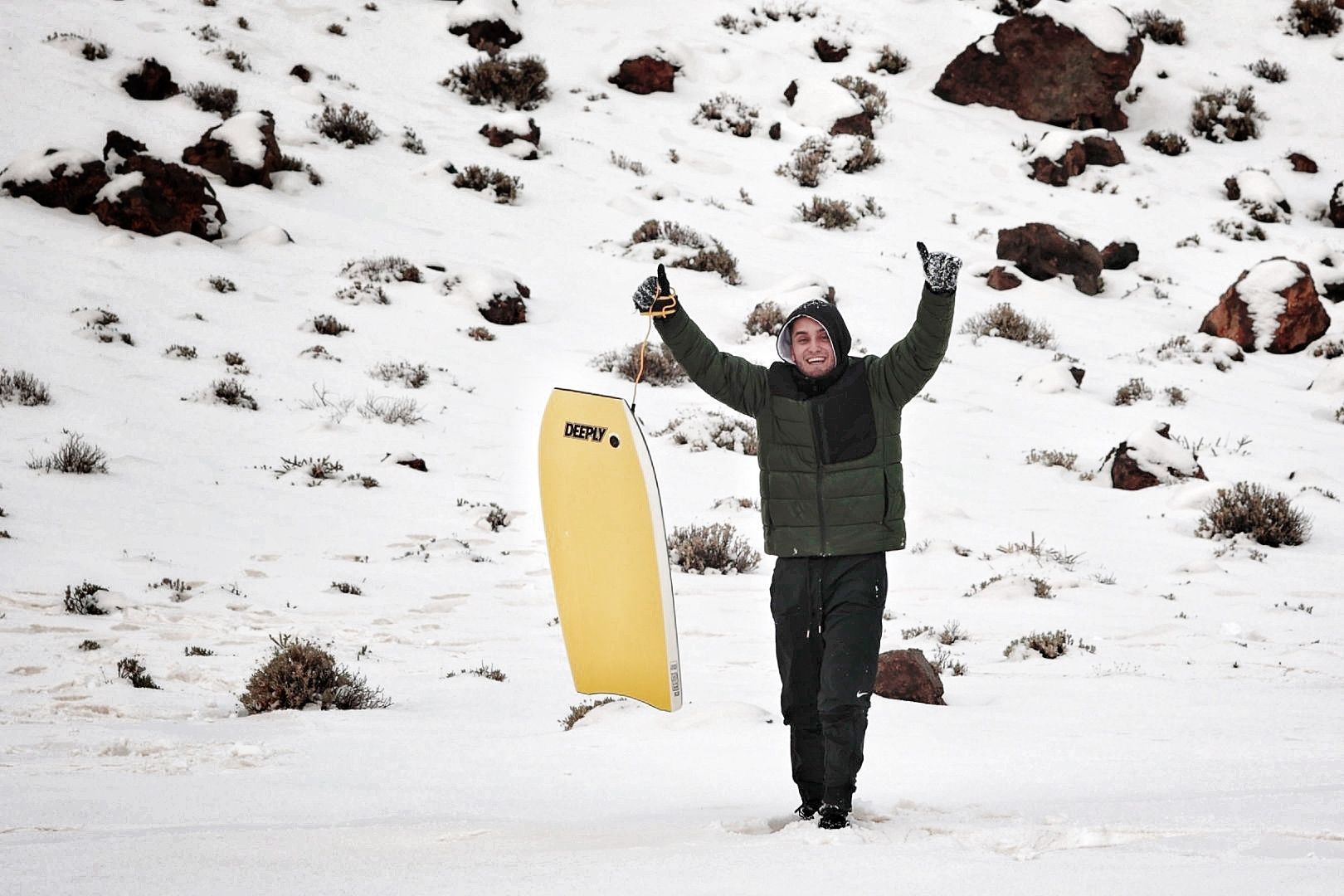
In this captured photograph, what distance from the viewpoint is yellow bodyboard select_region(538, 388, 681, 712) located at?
3713 mm

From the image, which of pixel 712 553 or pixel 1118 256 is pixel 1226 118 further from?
pixel 712 553

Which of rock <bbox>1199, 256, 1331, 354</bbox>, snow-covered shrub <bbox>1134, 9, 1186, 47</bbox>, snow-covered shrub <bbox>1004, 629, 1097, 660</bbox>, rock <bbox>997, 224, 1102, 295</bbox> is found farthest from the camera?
snow-covered shrub <bbox>1134, 9, 1186, 47</bbox>

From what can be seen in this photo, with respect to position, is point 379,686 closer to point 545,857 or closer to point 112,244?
point 545,857

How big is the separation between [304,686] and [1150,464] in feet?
25.4

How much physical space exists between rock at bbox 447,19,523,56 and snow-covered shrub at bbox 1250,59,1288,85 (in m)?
15.0

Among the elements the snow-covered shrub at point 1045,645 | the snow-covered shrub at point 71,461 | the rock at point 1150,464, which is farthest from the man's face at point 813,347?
the rock at point 1150,464

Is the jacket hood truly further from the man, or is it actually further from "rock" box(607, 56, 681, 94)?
"rock" box(607, 56, 681, 94)

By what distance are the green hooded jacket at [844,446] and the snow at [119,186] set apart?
489 inches

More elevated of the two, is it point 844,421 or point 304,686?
point 844,421

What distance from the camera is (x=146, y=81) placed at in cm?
1594

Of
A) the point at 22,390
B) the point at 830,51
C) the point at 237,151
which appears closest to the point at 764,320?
the point at 22,390

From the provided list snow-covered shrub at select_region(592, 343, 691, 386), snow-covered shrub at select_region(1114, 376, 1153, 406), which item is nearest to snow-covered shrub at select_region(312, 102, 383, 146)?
snow-covered shrub at select_region(592, 343, 691, 386)

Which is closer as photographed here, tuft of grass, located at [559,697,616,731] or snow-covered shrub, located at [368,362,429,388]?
tuft of grass, located at [559,697,616,731]

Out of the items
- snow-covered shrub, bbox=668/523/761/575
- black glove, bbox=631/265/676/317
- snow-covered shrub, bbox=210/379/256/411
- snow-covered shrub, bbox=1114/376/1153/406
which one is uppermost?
black glove, bbox=631/265/676/317
